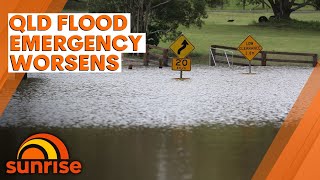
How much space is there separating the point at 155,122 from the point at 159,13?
33.7m

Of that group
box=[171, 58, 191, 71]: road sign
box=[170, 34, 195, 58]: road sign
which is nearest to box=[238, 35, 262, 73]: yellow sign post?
box=[171, 58, 191, 71]: road sign

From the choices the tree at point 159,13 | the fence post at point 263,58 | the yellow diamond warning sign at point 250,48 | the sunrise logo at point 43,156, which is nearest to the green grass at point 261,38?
→ the tree at point 159,13

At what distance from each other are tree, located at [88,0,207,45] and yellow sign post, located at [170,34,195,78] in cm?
1928

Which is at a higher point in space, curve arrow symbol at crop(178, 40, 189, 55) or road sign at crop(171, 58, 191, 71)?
curve arrow symbol at crop(178, 40, 189, 55)

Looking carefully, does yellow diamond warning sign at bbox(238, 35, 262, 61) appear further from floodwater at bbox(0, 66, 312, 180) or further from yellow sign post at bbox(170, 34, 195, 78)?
yellow sign post at bbox(170, 34, 195, 78)

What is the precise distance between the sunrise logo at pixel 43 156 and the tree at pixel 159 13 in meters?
37.4

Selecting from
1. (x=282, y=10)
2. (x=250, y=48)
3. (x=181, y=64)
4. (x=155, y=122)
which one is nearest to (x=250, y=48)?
(x=250, y=48)

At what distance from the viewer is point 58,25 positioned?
34.9ft

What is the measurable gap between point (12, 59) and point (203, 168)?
182 inches

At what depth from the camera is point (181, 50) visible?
86.0ft

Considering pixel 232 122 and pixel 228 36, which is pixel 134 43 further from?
pixel 228 36

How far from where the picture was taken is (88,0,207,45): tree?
1821 inches

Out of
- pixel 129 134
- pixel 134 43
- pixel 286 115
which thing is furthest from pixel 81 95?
pixel 134 43

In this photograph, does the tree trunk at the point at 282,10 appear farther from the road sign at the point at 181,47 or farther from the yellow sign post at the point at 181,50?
the road sign at the point at 181,47
